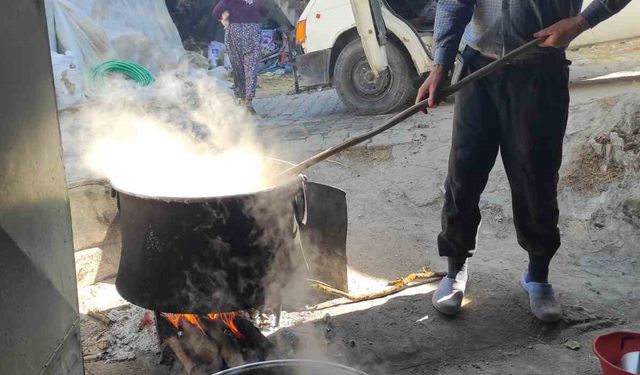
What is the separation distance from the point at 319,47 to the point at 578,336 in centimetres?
626

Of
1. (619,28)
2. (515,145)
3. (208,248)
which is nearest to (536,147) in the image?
(515,145)

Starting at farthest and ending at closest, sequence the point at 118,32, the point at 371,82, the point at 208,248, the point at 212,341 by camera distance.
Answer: the point at 118,32, the point at 371,82, the point at 212,341, the point at 208,248

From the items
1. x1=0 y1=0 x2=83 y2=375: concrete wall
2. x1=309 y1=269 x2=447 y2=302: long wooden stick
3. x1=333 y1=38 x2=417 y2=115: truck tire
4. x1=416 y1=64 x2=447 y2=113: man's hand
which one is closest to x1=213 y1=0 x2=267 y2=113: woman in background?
x1=333 y1=38 x2=417 y2=115: truck tire

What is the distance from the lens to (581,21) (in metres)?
2.82

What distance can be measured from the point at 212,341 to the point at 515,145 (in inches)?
72.3

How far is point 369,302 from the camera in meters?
3.70

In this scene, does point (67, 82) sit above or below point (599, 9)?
below

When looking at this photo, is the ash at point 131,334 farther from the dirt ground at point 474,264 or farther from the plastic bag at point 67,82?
the plastic bag at point 67,82

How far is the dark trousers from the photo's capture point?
305cm

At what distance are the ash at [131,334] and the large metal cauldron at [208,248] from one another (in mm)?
618

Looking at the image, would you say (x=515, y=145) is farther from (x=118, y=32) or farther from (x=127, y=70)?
(x=118, y=32)

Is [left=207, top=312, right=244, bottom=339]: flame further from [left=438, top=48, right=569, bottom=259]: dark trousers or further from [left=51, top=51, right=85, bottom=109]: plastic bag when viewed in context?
[left=51, top=51, right=85, bottom=109]: plastic bag

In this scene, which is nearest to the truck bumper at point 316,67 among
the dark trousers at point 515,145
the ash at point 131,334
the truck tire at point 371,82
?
the truck tire at point 371,82

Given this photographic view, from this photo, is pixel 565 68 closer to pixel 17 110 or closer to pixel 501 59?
pixel 501 59
